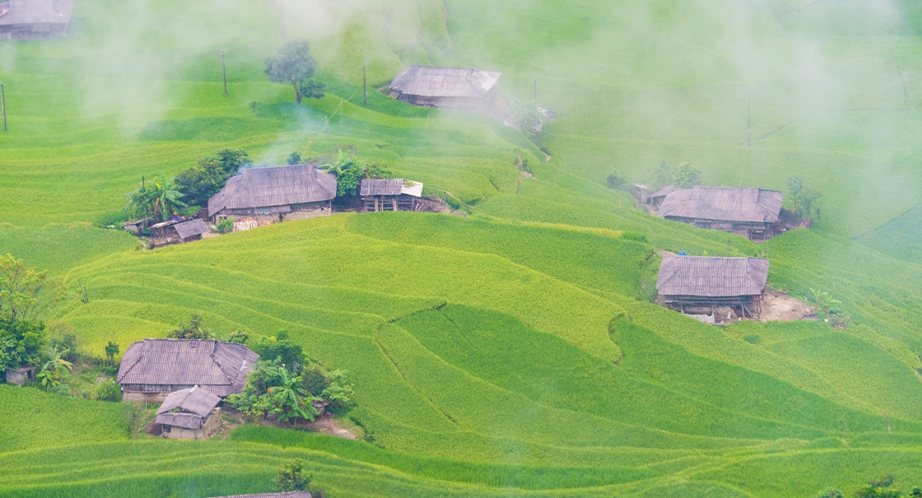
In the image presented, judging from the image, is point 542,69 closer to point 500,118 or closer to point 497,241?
point 500,118

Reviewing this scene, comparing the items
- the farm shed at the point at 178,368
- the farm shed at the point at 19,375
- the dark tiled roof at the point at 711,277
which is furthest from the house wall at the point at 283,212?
the dark tiled roof at the point at 711,277

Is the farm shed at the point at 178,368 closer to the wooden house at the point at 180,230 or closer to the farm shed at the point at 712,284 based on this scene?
the wooden house at the point at 180,230

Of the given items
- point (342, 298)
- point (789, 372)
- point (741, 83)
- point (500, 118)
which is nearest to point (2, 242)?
point (342, 298)

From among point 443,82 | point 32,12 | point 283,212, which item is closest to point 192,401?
point 283,212

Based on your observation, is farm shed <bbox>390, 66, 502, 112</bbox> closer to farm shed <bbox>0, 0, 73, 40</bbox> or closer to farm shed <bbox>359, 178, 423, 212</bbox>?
farm shed <bbox>359, 178, 423, 212</bbox>

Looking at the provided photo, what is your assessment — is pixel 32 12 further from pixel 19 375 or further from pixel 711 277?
pixel 711 277
